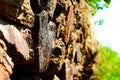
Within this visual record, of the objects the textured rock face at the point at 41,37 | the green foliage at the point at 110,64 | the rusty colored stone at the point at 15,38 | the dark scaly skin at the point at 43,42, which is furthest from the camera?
the green foliage at the point at 110,64

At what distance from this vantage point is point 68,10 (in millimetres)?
15664

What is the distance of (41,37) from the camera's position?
13.2 meters

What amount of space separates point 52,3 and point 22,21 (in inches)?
77.7

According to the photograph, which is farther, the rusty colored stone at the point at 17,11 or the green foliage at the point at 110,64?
the green foliage at the point at 110,64

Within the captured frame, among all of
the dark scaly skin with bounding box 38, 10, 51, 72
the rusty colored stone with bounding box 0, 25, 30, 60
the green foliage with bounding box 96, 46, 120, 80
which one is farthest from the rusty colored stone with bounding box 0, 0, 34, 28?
the green foliage with bounding box 96, 46, 120, 80

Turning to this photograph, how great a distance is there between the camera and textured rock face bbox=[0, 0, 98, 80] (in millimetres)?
11344

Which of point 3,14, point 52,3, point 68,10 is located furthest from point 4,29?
point 68,10

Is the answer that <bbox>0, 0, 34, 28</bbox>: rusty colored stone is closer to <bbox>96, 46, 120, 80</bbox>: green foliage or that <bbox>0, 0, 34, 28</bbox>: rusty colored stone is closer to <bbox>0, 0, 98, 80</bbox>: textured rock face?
<bbox>0, 0, 98, 80</bbox>: textured rock face

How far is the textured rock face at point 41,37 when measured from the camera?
11344mm

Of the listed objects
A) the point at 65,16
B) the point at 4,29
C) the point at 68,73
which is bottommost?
the point at 68,73

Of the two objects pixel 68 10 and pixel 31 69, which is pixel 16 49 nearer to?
pixel 31 69

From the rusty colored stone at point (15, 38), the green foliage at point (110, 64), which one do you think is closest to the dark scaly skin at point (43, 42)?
the rusty colored stone at point (15, 38)

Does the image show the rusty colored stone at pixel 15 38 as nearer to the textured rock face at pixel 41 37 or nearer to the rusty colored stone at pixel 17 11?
the textured rock face at pixel 41 37

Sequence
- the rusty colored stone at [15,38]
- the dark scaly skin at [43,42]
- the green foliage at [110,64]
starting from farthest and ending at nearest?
the green foliage at [110,64], the dark scaly skin at [43,42], the rusty colored stone at [15,38]
